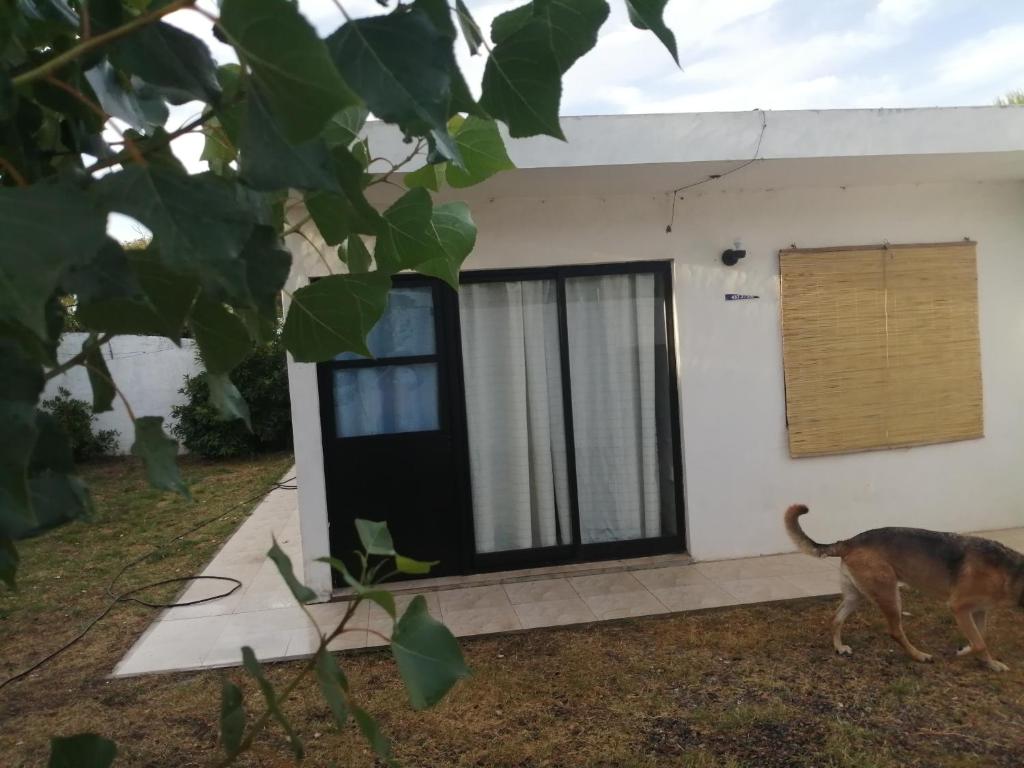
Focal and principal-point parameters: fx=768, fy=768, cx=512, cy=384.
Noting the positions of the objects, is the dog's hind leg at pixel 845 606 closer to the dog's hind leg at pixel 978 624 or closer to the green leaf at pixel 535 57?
the dog's hind leg at pixel 978 624

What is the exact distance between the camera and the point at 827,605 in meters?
4.84

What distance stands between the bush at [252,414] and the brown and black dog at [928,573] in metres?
9.40

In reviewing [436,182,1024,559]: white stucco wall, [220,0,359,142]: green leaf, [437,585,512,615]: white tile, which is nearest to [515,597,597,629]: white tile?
[437,585,512,615]: white tile

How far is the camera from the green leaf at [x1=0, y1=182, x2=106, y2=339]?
0.32m

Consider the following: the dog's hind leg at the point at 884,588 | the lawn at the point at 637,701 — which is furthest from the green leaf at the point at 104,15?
the dog's hind leg at the point at 884,588

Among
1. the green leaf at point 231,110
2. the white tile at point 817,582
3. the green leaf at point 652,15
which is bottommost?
the white tile at point 817,582

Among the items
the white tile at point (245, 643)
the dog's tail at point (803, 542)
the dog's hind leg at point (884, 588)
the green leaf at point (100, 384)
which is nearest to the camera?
the green leaf at point (100, 384)

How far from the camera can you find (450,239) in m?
0.79

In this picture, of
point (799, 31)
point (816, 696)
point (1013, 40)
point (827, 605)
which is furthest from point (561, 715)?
point (1013, 40)

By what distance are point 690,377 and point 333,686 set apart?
5258 mm

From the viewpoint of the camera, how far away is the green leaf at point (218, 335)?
1.92 feet

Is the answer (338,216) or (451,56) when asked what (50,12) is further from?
(451,56)

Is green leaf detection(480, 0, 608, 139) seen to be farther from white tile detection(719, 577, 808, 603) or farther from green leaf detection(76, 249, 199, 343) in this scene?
white tile detection(719, 577, 808, 603)

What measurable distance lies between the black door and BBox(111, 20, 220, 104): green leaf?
16.1 feet
